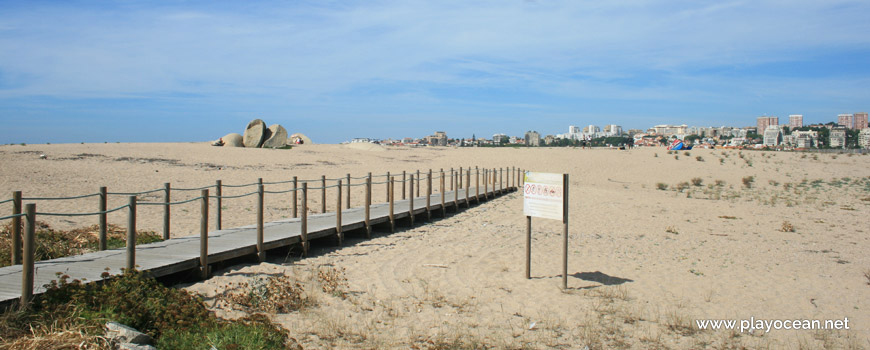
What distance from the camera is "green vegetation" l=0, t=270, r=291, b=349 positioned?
4.70 metres

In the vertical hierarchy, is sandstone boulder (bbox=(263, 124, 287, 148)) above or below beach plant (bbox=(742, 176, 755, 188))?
above

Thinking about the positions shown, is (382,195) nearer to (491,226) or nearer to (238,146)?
(491,226)

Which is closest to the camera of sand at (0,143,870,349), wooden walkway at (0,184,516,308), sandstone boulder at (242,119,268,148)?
wooden walkway at (0,184,516,308)

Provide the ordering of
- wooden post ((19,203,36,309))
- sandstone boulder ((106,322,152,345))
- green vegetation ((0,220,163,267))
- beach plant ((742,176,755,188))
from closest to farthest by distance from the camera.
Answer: sandstone boulder ((106,322,152,345))
wooden post ((19,203,36,309))
green vegetation ((0,220,163,267))
beach plant ((742,176,755,188))

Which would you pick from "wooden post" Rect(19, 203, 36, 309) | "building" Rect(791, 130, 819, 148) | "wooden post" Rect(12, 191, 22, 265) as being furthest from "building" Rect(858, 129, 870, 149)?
"wooden post" Rect(19, 203, 36, 309)

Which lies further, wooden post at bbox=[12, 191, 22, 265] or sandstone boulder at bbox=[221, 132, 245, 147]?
sandstone boulder at bbox=[221, 132, 245, 147]

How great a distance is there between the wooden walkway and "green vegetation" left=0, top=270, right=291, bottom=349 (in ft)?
0.98

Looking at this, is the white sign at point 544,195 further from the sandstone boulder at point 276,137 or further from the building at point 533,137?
the building at point 533,137

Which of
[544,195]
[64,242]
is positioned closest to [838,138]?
[544,195]

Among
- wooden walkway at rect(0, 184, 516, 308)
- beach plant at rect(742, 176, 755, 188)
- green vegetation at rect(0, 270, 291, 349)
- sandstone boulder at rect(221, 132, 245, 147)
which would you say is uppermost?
sandstone boulder at rect(221, 132, 245, 147)

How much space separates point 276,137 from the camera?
4034cm

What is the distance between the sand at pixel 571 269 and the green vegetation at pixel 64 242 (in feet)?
6.62

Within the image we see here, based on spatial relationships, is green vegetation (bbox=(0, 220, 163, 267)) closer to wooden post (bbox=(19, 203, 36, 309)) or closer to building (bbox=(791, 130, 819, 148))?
wooden post (bbox=(19, 203, 36, 309))

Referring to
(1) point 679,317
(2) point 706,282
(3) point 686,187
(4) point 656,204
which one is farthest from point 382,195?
(3) point 686,187
